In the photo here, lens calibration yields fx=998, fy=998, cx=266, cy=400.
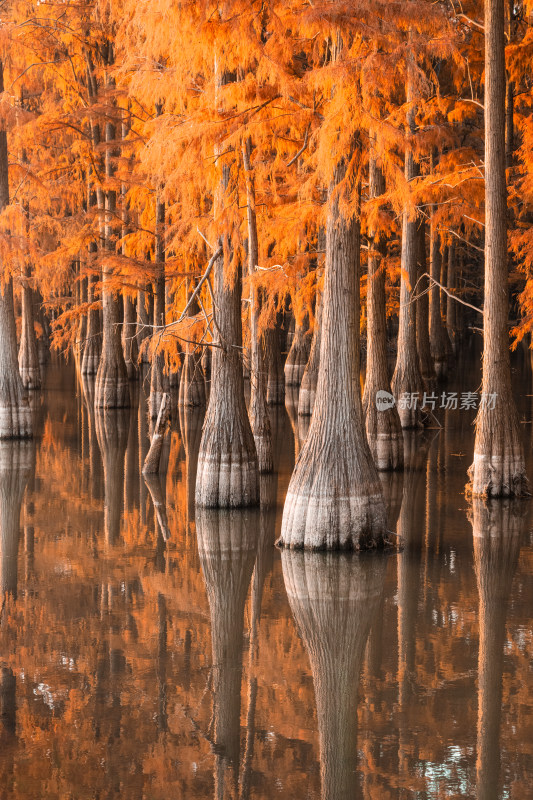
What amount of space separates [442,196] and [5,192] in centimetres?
963

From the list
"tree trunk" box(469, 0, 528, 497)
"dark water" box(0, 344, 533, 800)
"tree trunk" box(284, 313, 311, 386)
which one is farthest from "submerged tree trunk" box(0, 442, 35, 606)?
"tree trunk" box(284, 313, 311, 386)

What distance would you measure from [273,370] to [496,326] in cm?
1269

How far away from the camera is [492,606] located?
9.48 meters

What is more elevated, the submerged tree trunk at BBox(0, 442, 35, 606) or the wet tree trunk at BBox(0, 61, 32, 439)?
the wet tree trunk at BBox(0, 61, 32, 439)

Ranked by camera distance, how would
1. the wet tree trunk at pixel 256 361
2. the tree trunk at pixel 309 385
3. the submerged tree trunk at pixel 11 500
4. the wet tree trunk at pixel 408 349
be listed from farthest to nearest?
the tree trunk at pixel 309 385, the wet tree trunk at pixel 408 349, the wet tree trunk at pixel 256 361, the submerged tree trunk at pixel 11 500

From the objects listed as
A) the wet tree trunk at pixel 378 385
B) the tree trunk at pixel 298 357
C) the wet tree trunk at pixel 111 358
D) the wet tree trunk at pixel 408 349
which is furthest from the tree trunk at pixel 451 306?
the wet tree trunk at pixel 378 385

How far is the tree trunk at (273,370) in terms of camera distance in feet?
82.9

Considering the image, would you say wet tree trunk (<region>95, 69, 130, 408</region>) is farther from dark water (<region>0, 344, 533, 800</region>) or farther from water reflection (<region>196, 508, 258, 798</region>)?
water reflection (<region>196, 508, 258, 798</region>)

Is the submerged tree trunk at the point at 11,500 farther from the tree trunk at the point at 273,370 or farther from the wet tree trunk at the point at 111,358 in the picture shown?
the tree trunk at the point at 273,370

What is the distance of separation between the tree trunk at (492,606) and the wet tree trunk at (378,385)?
8.57 ft

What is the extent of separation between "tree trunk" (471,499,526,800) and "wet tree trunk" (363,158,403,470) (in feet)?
8.57

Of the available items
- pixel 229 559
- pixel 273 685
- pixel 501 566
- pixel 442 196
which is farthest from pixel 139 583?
pixel 442 196

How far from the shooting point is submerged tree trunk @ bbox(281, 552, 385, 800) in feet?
20.9

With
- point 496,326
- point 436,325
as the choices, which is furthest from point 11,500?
point 436,325
